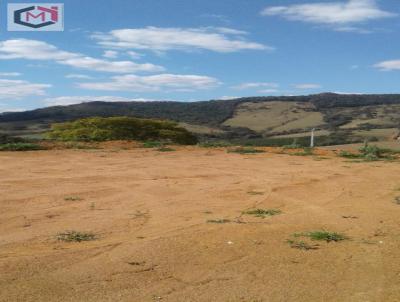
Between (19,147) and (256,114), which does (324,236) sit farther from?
(256,114)

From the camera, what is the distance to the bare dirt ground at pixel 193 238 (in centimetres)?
475

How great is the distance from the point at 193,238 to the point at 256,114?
214 ft

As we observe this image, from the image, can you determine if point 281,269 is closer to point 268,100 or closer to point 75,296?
point 75,296

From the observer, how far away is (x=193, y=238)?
252 inches

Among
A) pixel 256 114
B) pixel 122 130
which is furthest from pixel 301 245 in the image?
pixel 256 114

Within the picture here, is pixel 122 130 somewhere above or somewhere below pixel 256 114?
below

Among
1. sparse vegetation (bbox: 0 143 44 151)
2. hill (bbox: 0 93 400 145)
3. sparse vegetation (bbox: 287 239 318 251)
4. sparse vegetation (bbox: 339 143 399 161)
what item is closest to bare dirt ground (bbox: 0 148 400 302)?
sparse vegetation (bbox: 287 239 318 251)

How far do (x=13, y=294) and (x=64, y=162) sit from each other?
37.8 feet

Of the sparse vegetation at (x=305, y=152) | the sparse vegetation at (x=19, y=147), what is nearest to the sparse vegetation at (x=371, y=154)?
the sparse vegetation at (x=305, y=152)

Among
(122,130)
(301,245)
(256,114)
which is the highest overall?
(256,114)

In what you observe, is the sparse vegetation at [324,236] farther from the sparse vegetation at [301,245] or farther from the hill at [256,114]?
the hill at [256,114]

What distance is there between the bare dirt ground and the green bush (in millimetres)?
14514

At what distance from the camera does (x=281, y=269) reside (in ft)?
17.5

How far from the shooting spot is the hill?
182 ft
